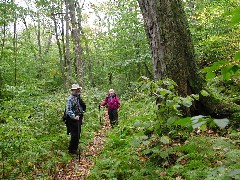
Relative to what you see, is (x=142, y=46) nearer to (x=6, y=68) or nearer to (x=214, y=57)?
(x=214, y=57)

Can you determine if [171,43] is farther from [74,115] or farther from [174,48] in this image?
[74,115]

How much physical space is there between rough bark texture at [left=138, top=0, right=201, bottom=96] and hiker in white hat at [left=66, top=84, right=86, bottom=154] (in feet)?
9.03

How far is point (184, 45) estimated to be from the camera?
6.41m

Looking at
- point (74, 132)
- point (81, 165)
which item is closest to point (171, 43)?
point (74, 132)

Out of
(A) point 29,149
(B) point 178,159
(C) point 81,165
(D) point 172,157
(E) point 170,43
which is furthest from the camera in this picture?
(A) point 29,149

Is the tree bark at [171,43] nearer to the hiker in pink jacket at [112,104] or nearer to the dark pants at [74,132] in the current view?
the dark pants at [74,132]

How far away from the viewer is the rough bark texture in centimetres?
624

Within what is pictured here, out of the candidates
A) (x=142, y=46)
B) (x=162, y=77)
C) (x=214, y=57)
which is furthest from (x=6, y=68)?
(x=162, y=77)

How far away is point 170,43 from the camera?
246 inches

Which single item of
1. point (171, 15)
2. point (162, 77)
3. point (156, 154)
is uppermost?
point (171, 15)

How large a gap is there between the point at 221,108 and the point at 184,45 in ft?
5.92

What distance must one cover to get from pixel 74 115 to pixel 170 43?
346 cm

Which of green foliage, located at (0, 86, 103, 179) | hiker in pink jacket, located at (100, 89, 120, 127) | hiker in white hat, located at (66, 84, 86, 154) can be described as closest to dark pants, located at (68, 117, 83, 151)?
hiker in white hat, located at (66, 84, 86, 154)

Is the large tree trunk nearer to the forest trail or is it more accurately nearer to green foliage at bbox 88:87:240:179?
green foliage at bbox 88:87:240:179
